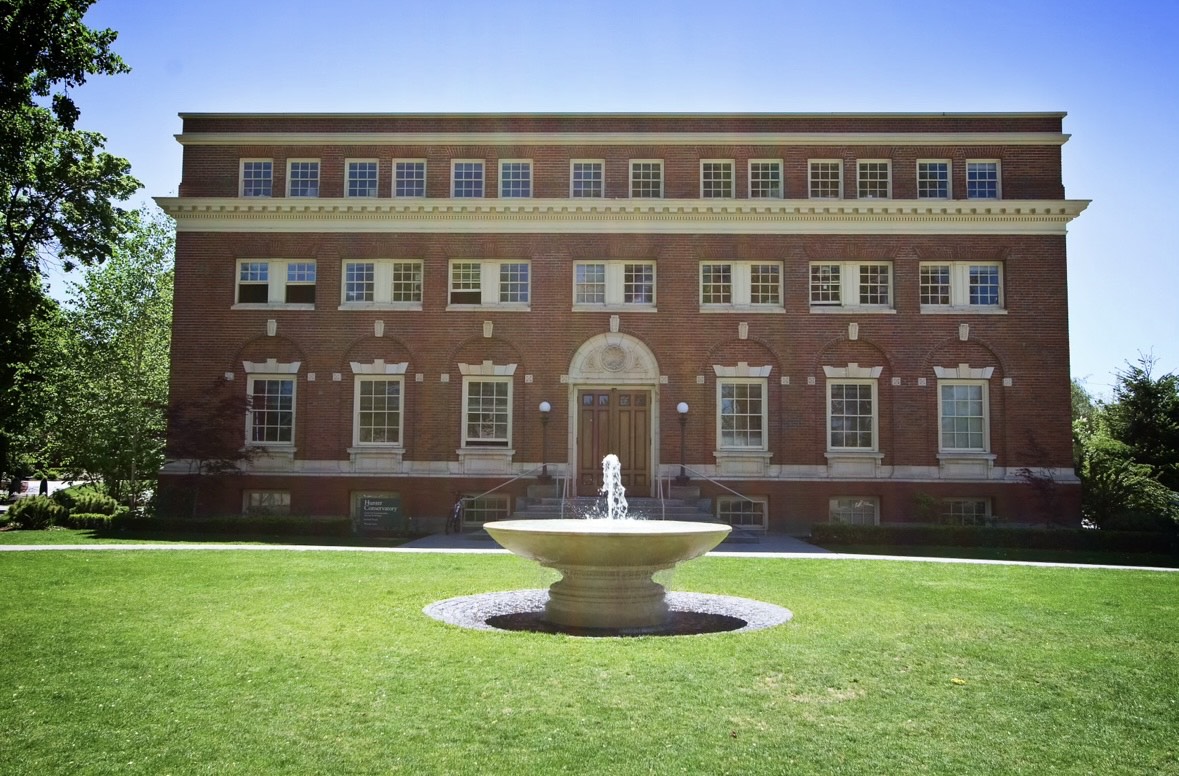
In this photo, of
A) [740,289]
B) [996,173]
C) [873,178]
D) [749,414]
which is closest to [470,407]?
[749,414]

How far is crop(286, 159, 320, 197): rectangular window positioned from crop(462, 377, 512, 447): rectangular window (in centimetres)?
704

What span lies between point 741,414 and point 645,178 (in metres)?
7.12

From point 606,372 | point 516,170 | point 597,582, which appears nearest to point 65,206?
point 516,170

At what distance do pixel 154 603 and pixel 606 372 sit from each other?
16.6 m

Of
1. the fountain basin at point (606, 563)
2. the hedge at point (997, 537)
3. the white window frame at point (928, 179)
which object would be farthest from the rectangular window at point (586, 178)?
the fountain basin at point (606, 563)

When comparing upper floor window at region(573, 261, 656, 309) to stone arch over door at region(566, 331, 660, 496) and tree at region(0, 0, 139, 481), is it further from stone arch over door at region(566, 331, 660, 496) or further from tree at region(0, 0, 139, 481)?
tree at region(0, 0, 139, 481)

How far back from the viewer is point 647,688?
780 centimetres

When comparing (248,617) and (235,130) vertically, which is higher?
(235,130)

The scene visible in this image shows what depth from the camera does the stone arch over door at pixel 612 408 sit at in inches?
1065

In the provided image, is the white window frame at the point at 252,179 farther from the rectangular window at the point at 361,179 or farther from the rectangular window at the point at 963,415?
the rectangular window at the point at 963,415

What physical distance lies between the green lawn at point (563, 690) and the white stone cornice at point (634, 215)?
16.0 m

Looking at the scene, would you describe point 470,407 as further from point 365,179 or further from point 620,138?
point 620,138

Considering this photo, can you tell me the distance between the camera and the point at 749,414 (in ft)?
88.8

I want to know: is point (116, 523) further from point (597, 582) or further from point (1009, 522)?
point (1009, 522)
